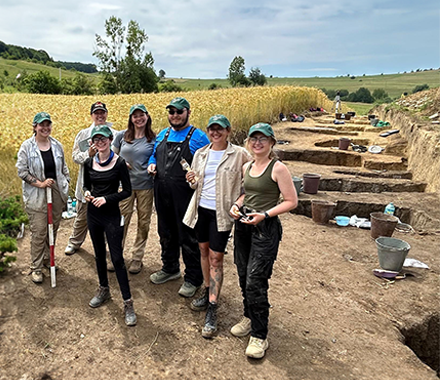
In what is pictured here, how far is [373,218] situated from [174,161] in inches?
145

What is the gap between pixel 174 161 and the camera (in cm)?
319

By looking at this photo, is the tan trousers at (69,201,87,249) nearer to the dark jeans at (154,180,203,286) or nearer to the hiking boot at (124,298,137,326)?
the dark jeans at (154,180,203,286)

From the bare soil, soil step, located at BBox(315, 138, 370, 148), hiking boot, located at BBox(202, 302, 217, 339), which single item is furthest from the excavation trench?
soil step, located at BBox(315, 138, 370, 148)

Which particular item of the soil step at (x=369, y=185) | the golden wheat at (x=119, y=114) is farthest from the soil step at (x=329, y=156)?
the golden wheat at (x=119, y=114)

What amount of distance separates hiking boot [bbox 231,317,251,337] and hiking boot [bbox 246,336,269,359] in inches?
7.7

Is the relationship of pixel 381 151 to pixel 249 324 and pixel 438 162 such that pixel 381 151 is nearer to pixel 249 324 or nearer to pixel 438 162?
pixel 438 162

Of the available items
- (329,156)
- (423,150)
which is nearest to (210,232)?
(423,150)

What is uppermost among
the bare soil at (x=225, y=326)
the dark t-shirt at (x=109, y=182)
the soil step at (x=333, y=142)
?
the dark t-shirt at (x=109, y=182)

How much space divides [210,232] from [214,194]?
0.32m

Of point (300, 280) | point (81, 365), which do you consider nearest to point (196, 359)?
point (81, 365)

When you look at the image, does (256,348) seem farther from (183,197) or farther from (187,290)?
(183,197)

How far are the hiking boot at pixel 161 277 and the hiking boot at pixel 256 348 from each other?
4.37ft

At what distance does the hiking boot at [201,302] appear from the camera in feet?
11.1

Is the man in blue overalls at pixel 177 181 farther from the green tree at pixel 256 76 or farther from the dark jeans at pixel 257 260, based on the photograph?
the green tree at pixel 256 76
